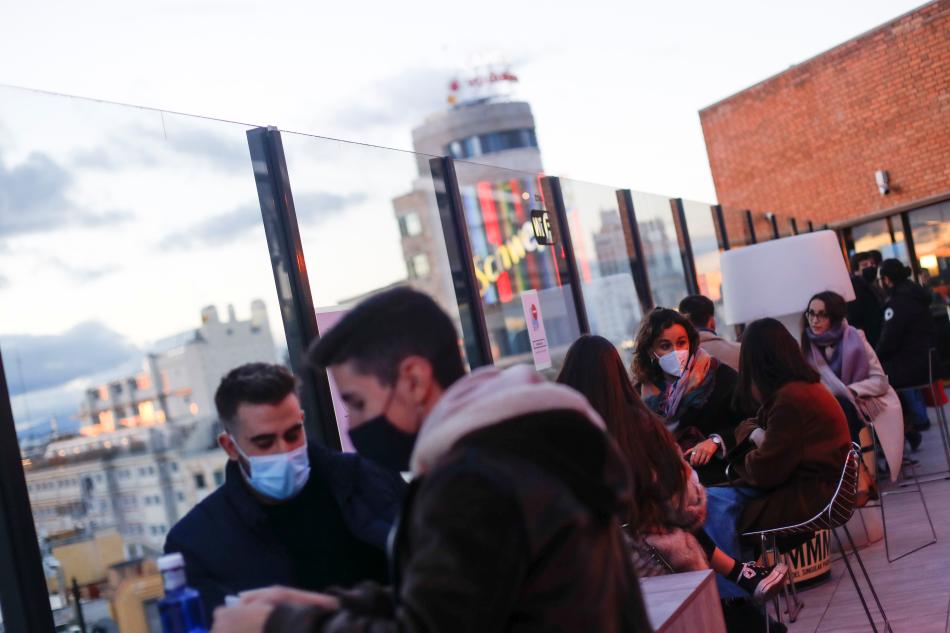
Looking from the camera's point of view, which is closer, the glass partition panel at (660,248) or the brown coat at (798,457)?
the brown coat at (798,457)

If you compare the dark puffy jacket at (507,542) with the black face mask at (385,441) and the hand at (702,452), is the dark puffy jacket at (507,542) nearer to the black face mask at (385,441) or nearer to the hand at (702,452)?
the black face mask at (385,441)

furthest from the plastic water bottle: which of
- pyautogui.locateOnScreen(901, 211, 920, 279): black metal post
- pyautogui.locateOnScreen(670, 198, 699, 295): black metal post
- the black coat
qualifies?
pyautogui.locateOnScreen(901, 211, 920, 279): black metal post

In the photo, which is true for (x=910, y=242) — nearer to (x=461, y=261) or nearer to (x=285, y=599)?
(x=461, y=261)

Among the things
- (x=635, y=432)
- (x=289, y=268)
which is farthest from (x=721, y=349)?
(x=289, y=268)

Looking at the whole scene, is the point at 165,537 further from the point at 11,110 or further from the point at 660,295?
the point at 660,295

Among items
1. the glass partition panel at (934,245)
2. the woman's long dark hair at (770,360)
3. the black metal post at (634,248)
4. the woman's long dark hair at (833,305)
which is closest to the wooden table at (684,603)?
the woman's long dark hair at (770,360)

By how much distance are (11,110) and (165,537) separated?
120cm

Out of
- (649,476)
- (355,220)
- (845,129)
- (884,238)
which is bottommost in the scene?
(649,476)

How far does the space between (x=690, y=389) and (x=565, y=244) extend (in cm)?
161

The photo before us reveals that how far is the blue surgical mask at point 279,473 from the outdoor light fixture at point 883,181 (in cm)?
1474

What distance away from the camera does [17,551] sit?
2.73 m

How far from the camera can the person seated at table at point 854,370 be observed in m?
6.79

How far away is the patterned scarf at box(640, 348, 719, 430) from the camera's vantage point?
17.4 ft

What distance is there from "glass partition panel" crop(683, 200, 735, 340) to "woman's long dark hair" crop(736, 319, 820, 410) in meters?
4.82
